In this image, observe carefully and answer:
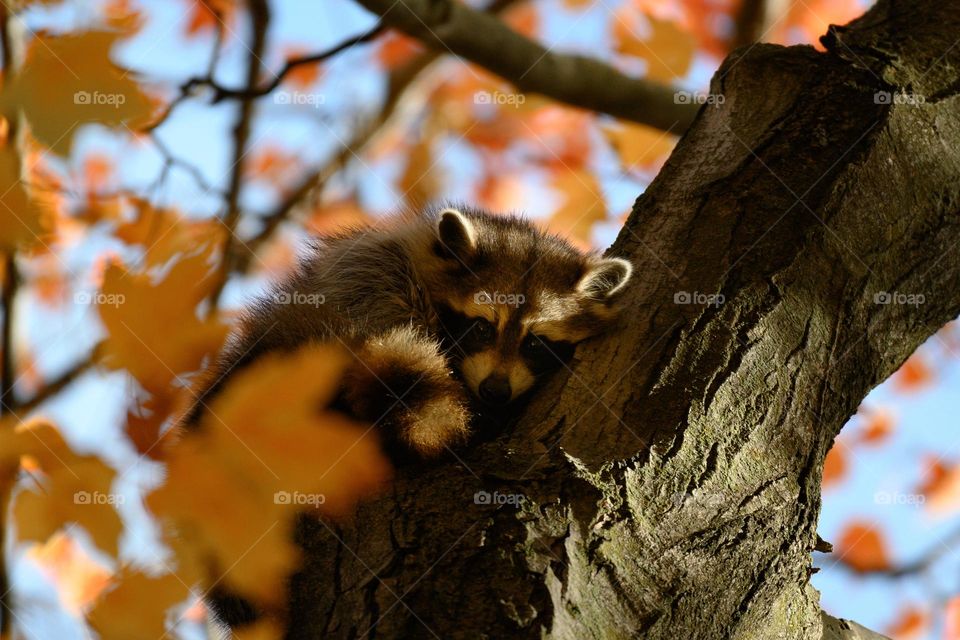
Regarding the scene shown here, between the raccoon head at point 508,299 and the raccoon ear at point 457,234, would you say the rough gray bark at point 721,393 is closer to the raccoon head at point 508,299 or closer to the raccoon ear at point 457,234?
the raccoon head at point 508,299

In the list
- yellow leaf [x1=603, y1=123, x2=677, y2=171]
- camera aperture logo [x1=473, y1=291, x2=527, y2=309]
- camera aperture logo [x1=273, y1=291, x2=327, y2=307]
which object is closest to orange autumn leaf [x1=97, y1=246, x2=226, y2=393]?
camera aperture logo [x1=273, y1=291, x2=327, y2=307]

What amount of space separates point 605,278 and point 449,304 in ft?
2.66

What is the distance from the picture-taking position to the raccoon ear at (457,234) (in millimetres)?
4211

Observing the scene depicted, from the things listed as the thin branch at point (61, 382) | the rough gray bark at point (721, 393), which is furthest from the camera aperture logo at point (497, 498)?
the thin branch at point (61, 382)

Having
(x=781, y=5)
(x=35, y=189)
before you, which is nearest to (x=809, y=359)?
(x=35, y=189)

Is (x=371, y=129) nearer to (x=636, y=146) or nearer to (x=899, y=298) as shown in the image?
(x=636, y=146)

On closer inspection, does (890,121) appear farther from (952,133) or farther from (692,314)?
(692,314)

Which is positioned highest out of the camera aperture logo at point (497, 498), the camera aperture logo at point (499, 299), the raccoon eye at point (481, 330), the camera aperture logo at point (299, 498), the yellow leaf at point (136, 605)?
the camera aperture logo at point (499, 299)

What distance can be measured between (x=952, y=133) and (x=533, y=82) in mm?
2305

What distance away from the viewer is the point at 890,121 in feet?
10.1

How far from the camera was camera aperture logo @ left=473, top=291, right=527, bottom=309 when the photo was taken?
4.18 metres

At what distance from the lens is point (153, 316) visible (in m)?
2.96

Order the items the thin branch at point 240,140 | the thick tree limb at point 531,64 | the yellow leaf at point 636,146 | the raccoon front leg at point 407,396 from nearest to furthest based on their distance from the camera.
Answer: the raccoon front leg at point 407,396 < the thick tree limb at point 531,64 < the thin branch at point 240,140 < the yellow leaf at point 636,146

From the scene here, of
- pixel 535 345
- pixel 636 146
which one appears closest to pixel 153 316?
pixel 535 345
